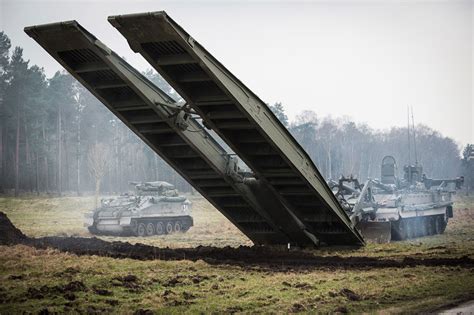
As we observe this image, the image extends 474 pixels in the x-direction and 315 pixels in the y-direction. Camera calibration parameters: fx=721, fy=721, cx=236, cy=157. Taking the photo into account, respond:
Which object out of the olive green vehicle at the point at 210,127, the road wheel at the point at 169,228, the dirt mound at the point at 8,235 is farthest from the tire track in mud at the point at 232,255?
the road wheel at the point at 169,228

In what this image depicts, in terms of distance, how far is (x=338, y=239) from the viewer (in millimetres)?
12883

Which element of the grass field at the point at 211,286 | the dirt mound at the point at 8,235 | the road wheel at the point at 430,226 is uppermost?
the dirt mound at the point at 8,235

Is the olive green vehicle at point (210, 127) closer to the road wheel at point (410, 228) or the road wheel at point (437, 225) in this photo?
the road wheel at point (410, 228)

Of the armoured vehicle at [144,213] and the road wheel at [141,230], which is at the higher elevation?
the armoured vehicle at [144,213]

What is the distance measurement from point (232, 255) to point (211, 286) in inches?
126

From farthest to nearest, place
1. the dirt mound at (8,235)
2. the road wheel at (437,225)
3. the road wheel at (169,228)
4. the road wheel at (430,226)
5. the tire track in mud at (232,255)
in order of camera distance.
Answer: the road wheel at (169,228), the road wheel at (437,225), the road wheel at (430,226), the dirt mound at (8,235), the tire track in mud at (232,255)

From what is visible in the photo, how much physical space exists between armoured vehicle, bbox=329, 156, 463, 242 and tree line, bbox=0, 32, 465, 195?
49.2 inches

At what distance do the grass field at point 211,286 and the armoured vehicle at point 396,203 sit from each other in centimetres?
283

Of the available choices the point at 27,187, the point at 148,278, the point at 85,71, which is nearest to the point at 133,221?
the point at 27,187

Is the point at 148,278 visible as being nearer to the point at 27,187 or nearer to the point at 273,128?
the point at 273,128

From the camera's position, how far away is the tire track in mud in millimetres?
10766

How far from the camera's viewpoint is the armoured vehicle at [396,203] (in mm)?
15055

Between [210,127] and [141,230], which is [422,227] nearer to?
[141,230]

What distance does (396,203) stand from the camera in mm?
16016
